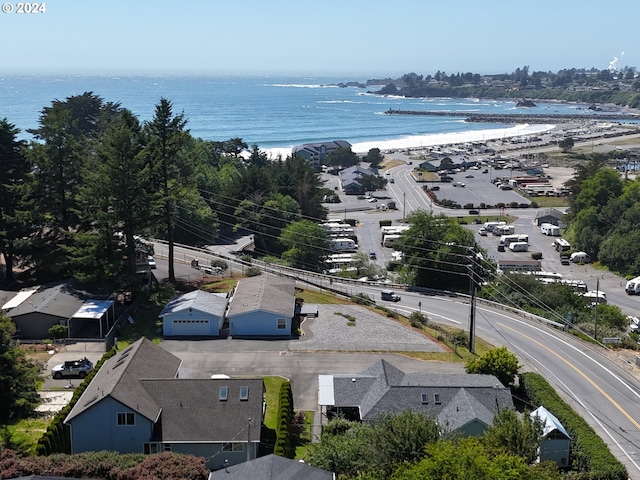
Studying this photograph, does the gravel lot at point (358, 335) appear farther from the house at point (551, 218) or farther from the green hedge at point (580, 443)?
the house at point (551, 218)

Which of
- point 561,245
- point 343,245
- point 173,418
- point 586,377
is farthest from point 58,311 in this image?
point 561,245

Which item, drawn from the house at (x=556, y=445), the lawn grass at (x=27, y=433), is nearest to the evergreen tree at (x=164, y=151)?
the lawn grass at (x=27, y=433)

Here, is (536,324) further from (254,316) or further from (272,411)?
(272,411)

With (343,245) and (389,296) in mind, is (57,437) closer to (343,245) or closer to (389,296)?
(389,296)

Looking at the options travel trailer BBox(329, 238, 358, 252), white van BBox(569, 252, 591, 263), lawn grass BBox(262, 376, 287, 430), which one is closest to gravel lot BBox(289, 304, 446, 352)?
lawn grass BBox(262, 376, 287, 430)

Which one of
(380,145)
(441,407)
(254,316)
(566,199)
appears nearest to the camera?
(441,407)

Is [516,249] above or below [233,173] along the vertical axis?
below

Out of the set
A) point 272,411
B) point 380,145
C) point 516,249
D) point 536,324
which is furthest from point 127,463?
point 380,145

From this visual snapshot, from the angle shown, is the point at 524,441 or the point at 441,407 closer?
the point at 524,441
